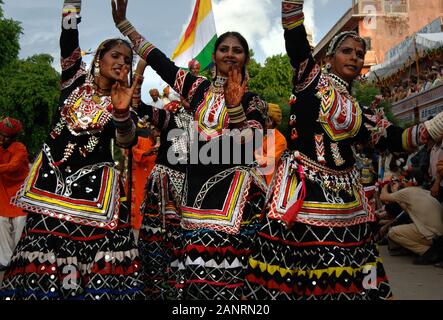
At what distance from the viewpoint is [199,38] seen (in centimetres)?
653

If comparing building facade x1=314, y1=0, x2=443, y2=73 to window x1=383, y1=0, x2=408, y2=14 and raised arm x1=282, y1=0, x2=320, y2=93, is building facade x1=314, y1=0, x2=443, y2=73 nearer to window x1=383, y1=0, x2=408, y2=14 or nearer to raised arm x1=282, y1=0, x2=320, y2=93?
window x1=383, y1=0, x2=408, y2=14

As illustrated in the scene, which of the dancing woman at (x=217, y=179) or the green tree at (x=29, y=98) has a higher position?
the green tree at (x=29, y=98)

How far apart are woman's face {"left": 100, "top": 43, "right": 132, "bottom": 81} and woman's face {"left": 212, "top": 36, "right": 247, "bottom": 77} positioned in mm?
679

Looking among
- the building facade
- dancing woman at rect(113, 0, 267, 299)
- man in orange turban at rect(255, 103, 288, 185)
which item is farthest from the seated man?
the building facade

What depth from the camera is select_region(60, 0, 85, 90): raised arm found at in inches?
150

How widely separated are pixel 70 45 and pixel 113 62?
0.31 meters

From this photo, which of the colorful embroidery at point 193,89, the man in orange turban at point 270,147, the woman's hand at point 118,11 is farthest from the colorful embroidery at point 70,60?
the man in orange turban at point 270,147

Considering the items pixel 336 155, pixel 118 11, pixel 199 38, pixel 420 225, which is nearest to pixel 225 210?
pixel 336 155

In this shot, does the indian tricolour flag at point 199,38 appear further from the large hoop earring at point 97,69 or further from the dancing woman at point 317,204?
the dancing woman at point 317,204

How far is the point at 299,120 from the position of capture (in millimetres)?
3510

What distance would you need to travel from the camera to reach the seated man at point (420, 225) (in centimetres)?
737

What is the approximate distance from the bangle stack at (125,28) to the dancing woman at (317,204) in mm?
1429

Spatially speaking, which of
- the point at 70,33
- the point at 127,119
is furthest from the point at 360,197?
the point at 70,33

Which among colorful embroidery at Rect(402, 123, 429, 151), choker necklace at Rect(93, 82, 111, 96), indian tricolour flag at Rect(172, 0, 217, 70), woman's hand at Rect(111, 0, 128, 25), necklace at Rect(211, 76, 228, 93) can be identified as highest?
indian tricolour flag at Rect(172, 0, 217, 70)
